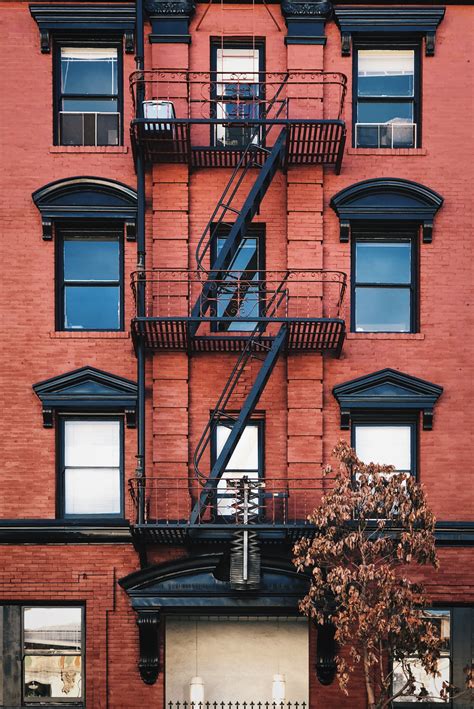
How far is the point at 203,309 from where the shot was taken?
48.5ft

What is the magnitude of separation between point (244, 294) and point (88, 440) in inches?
145

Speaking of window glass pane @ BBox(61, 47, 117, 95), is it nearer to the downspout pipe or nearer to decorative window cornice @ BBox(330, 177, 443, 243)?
the downspout pipe

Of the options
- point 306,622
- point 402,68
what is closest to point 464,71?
point 402,68

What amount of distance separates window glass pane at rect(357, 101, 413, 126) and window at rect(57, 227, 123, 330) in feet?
15.9

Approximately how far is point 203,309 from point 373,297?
307 centimetres

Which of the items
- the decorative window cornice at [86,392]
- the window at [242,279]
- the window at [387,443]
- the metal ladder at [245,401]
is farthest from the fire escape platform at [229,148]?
the window at [387,443]

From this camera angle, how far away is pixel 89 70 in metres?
15.8

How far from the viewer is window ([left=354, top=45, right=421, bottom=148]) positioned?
15656 mm

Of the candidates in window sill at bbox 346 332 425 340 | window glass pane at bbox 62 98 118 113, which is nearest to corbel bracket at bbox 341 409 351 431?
window sill at bbox 346 332 425 340

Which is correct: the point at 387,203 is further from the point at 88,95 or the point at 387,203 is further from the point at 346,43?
the point at 88,95

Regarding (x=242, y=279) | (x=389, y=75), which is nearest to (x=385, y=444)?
(x=242, y=279)

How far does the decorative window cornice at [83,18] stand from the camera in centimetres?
1526

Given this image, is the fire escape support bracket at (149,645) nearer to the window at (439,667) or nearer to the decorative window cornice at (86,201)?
the window at (439,667)

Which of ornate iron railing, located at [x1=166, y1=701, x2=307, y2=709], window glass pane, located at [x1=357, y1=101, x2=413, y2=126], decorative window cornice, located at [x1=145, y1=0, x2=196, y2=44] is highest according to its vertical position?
decorative window cornice, located at [x1=145, y1=0, x2=196, y2=44]
